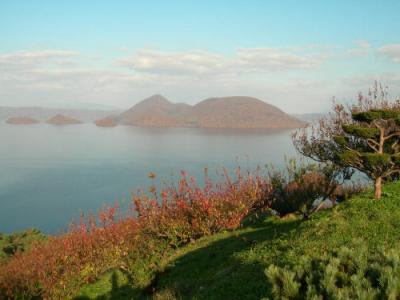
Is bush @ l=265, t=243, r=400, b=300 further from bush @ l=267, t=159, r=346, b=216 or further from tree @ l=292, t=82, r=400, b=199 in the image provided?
bush @ l=267, t=159, r=346, b=216

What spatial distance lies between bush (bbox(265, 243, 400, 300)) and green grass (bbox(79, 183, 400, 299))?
1.17 metres

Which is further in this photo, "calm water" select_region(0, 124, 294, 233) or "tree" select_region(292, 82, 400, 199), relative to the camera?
"calm water" select_region(0, 124, 294, 233)

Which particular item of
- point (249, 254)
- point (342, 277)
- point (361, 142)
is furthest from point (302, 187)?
point (342, 277)

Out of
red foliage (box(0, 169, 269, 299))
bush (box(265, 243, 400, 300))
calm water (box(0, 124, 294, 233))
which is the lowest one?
calm water (box(0, 124, 294, 233))

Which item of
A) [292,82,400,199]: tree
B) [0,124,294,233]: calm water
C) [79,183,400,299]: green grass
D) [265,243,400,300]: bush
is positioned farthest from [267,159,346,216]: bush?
[265,243,400,300]: bush

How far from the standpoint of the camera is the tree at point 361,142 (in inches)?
596

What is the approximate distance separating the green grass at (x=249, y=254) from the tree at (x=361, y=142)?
1.29 metres

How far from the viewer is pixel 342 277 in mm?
6090

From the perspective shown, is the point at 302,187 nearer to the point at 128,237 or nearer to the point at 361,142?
the point at 361,142

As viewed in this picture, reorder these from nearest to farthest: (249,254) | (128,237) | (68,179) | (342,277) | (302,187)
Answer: (342,277) < (249,254) < (128,237) < (302,187) < (68,179)

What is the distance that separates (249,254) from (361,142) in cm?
1273

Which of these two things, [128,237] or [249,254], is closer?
[249,254]

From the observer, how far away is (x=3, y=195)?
5894cm

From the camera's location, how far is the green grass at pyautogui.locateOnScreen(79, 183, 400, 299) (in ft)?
30.8
